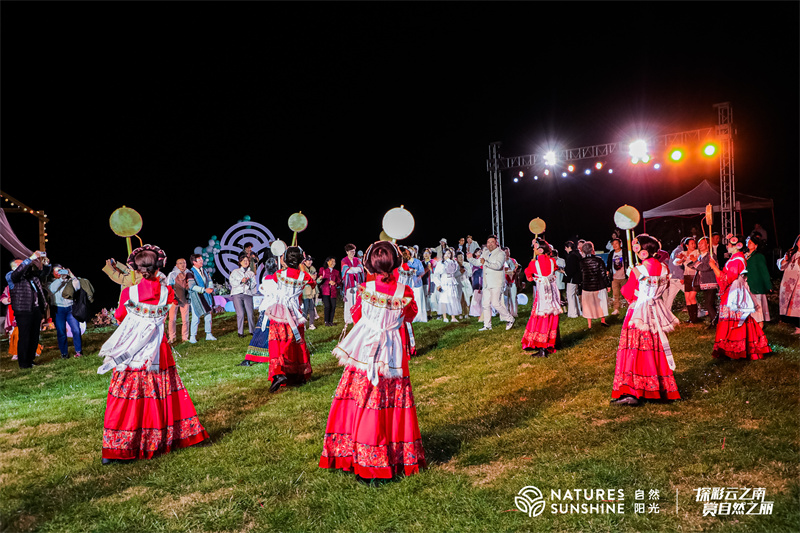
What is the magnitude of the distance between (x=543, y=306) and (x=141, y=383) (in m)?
6.74

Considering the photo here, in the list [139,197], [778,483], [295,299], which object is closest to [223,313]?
[139,197]

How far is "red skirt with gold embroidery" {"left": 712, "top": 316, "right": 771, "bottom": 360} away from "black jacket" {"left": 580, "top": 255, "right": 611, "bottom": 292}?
350 cm

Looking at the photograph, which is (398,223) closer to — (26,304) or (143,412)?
(143,412)

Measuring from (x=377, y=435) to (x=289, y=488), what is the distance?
946 mm

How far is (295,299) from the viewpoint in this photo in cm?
813

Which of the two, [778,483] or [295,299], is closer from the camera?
[778,483]

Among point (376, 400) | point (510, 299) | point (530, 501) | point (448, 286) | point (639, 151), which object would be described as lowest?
point (530, 501)

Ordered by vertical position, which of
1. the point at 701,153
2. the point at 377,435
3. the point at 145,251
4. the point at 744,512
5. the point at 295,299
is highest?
the point at 701,153

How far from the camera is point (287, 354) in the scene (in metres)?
8.30

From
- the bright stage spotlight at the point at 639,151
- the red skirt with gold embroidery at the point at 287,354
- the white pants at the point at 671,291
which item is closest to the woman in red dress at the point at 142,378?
the red skirt with gold embroidery at the point at 287,354

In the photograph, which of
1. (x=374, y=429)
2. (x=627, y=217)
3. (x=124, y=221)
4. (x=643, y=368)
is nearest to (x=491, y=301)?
(x=643, y=368)

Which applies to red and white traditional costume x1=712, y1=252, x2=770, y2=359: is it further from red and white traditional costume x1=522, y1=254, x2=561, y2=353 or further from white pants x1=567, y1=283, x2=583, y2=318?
white pants x1=567, y1=283, x2=583, y2=318

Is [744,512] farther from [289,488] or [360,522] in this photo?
[289,488]

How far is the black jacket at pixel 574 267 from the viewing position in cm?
1259
